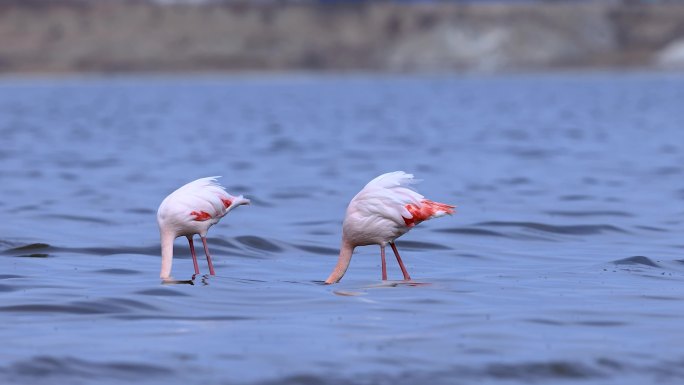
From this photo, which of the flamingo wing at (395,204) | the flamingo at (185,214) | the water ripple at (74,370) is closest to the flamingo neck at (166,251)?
the flamingo at (185,214)

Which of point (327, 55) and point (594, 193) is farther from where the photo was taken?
point (327, 55)

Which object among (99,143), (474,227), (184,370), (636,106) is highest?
(636,106)

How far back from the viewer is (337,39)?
11462cm

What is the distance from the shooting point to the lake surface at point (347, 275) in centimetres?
721

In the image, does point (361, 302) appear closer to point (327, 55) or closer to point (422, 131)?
point (422, 131)

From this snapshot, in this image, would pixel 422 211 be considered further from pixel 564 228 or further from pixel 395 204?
pixel 564 228

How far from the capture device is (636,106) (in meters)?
49.3

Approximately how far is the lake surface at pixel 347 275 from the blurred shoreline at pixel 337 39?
85454mm

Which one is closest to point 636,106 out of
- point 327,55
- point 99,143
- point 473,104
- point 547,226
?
point 473,104

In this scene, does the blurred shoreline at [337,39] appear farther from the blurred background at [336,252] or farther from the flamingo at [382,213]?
the flamingo at [382,213]

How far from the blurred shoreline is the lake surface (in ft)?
280

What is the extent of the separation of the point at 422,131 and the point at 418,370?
96.4 ft

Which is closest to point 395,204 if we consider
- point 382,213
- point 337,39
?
point 382,213

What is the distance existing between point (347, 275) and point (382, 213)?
1254 mm
